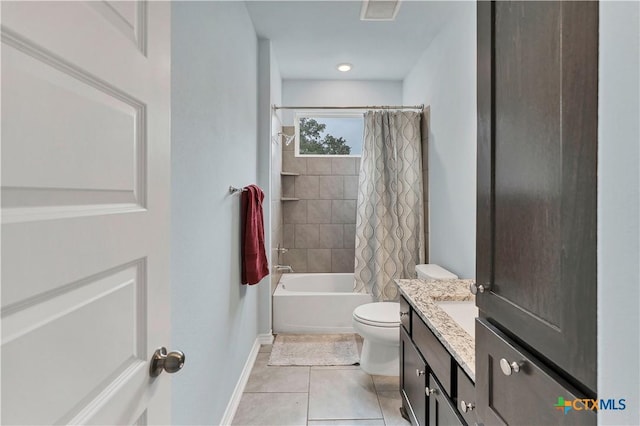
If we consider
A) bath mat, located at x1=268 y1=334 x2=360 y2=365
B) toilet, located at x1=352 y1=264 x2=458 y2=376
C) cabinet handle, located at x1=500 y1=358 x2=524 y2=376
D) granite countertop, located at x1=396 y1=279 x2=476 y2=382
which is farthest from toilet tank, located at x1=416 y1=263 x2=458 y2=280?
cabinet handle, located at x1=500 y1=358 x2=524 y2=376

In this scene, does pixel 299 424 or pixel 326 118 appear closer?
pixel 299 424

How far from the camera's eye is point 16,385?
1.29ft

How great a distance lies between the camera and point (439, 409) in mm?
1299

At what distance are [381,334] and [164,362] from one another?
1.71m

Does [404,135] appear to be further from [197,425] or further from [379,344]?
[197,425]

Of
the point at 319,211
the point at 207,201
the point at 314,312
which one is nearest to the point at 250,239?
the point at 207,201

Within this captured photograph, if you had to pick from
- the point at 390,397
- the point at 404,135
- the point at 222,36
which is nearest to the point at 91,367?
the point at 222,36

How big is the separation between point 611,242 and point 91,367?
83 cm

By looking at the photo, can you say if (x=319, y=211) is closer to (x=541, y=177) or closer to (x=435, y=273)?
(x=435, y=273)

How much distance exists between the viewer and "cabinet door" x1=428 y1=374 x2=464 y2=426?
116 cm

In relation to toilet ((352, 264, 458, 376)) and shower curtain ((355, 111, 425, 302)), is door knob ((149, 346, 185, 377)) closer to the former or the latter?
toilet ((352, 264, 458, 376))

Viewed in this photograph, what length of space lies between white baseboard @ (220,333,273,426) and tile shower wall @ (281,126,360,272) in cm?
111

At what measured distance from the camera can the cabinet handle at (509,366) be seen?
71 centimetres

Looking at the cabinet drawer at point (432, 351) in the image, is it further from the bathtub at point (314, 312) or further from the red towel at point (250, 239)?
the bathtub at point (314, 312)
